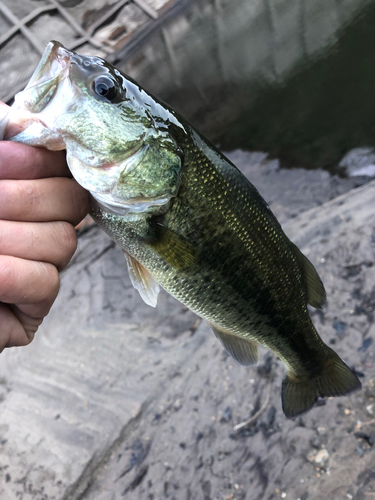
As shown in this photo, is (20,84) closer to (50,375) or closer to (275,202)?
(275,202)

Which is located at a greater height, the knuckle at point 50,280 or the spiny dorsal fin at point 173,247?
the knuckle at point 50,280

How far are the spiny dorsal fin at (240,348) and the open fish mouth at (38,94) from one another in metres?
1.19

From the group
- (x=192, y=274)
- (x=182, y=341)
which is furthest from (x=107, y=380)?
(x=192, y=274)

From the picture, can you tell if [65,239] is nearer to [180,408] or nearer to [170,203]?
[170,203]

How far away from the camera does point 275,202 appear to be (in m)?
4.64

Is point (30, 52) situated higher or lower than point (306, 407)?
higher

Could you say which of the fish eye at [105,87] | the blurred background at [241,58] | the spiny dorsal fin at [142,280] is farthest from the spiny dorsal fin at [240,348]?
the blurred background at [241,58]

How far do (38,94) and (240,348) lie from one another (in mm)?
1363

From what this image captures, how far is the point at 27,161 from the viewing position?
44.1 inches

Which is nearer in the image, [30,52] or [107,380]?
[107,380]

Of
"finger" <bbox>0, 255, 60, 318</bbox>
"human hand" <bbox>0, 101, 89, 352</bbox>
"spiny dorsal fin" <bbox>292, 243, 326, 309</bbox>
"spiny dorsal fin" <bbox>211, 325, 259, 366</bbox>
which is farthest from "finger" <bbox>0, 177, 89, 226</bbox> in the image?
"spiny dorsal fin" <bbox>292, 243, 326, 309</bbox>

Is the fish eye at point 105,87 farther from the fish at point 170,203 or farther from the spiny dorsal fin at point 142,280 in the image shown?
the spiny dorsal fin at point 142,280

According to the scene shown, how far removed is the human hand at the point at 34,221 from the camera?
3.64ft

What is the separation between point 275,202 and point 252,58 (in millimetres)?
4701
